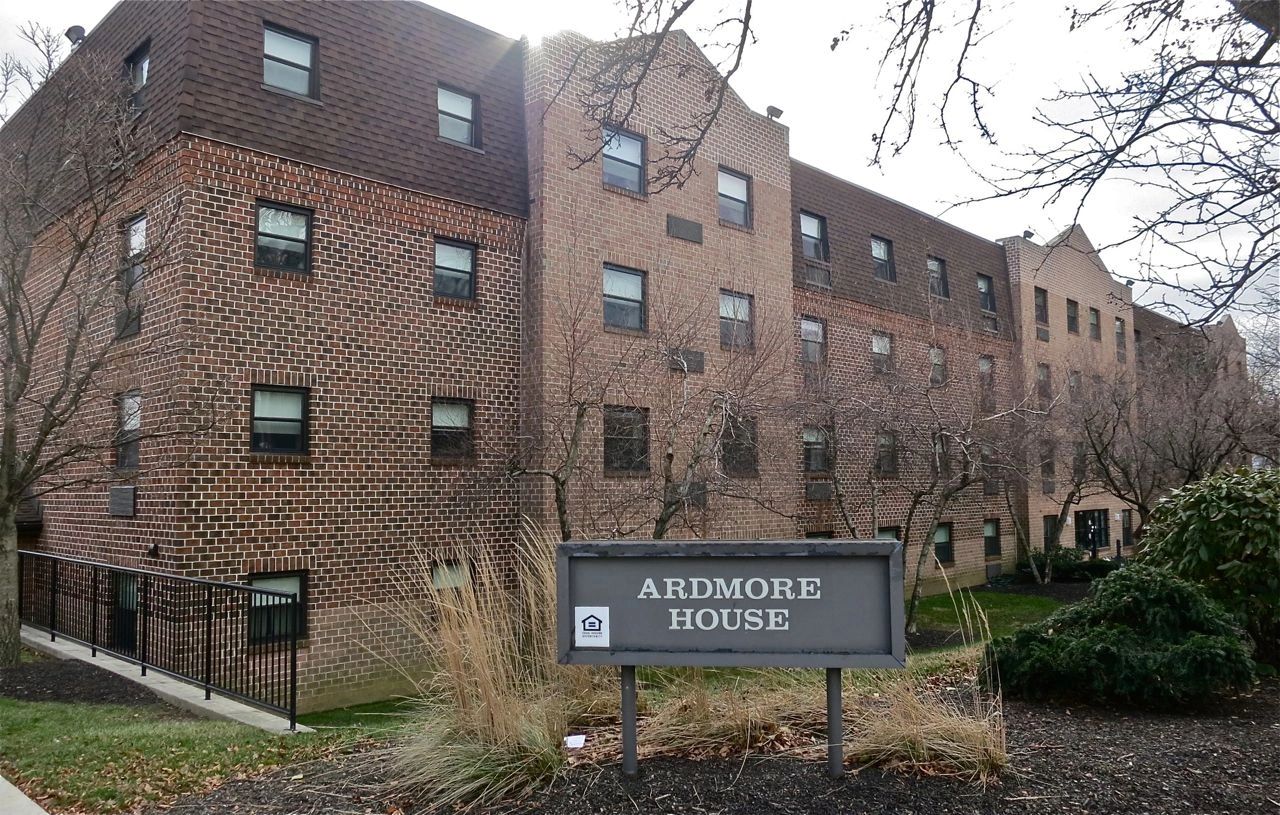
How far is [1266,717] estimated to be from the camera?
604cm

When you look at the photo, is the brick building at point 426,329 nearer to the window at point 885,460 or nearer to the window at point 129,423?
the window at point 129,423

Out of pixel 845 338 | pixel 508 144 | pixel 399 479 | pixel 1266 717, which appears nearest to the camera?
pixel 1266 717

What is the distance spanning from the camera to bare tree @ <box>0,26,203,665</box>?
10016mm

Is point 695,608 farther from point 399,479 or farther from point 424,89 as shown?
point 424,89

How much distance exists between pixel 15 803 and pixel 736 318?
13.1 meters

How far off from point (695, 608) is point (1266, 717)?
424 centimetres

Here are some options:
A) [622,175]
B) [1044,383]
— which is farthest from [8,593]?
[1044,383]

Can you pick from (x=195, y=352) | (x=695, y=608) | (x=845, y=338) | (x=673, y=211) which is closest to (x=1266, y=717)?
(x=695, y=608)

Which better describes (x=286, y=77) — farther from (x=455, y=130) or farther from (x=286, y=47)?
(x=455, y=130)

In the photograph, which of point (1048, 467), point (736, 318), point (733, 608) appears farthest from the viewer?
point (1048, 467)

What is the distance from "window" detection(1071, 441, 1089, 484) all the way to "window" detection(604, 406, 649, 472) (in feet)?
42.3

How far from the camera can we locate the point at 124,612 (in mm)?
11336

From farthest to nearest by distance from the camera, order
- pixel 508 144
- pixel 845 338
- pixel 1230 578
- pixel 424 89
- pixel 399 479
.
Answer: pixel 845 338, pixel 508 144, pixel 424 89, pixel 399 479, pixel 1230 578

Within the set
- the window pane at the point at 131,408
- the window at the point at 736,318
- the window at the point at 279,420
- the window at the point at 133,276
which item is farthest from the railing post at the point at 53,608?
the window at the point at 736,318
